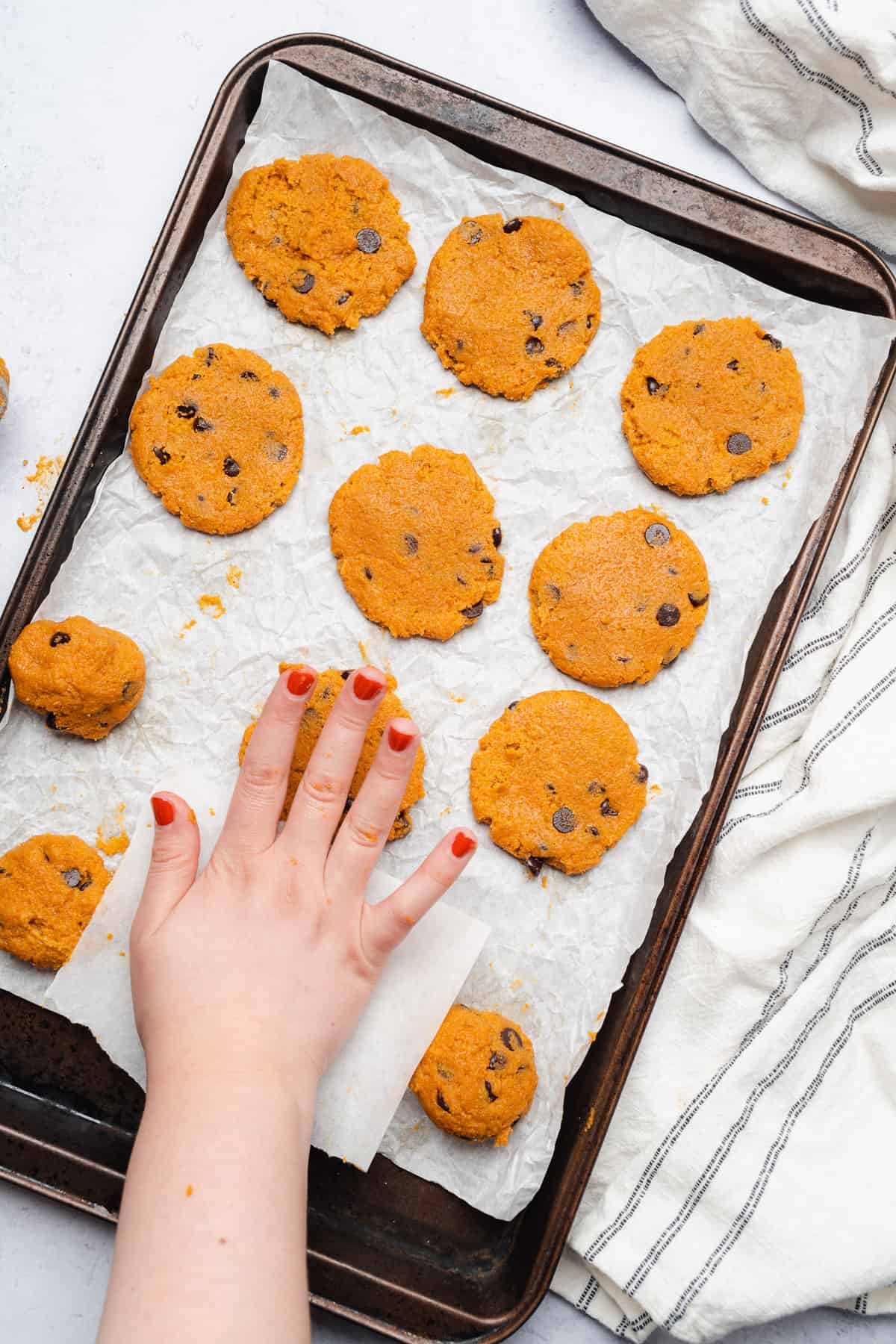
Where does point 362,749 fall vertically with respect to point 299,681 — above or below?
below

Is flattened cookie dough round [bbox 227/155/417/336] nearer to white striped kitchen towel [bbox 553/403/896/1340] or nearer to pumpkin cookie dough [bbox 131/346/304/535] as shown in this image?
pumpkin cookie dough [bbox 131/346/304/535]

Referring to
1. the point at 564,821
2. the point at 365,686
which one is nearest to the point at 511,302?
the point at 365,686

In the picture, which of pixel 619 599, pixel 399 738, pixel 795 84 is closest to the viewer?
pixel 399 738

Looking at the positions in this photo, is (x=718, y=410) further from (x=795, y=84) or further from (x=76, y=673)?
(x=76, y=673)

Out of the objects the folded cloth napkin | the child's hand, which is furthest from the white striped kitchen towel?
the child's hand

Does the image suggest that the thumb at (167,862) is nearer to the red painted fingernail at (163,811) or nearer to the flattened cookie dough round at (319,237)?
the red painted fingernail at (163,811)

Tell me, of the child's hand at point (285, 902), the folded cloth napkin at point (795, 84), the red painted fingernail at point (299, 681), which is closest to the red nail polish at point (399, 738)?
the child's hand at point (285, 902)
